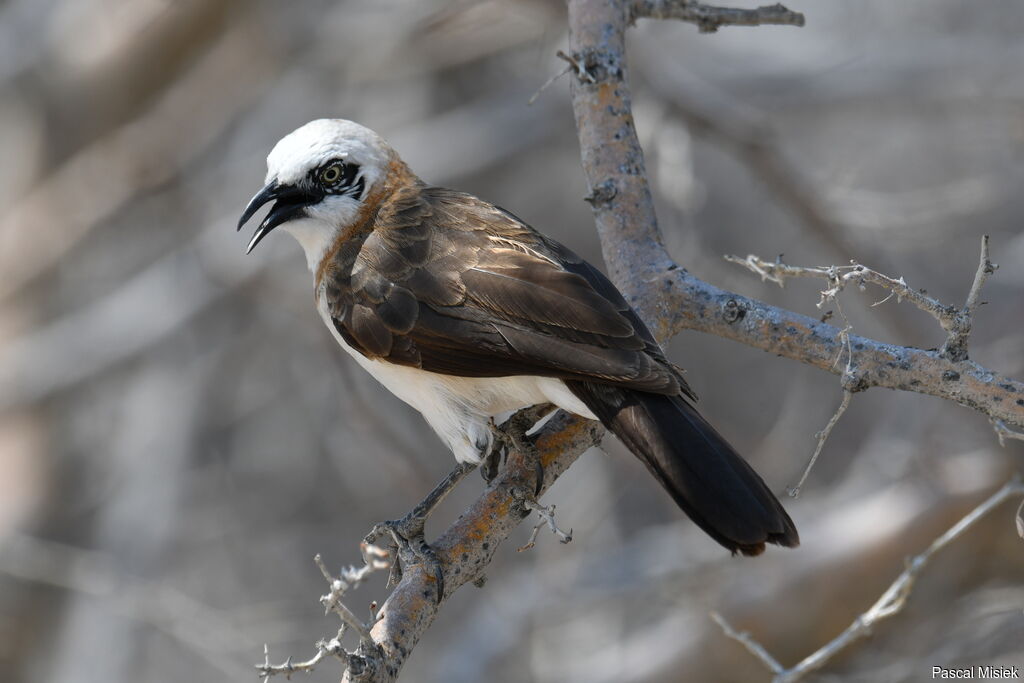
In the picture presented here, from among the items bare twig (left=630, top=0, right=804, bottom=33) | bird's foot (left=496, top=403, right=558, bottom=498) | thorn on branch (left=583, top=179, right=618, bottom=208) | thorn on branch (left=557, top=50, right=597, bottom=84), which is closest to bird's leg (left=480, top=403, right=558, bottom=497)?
bird's foot (left=496, top=403, right=558, bottom=498)

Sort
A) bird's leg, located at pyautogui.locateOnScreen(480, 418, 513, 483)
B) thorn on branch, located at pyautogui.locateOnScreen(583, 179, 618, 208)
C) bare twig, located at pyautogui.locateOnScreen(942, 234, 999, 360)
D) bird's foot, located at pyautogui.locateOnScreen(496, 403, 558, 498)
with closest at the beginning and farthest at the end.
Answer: bare twig, located at pyautogui.locateOnScreen(942, 234, 999, 360), bird's foot, located at pyautogui.locateOnScreen(496, 403, 558, 498), bird's leg, located at pyautogui.locateOnScreen(480, 418, 513, 483), thorn on branch, located at pyautogui.locateOnScreen(583, 179, 618, 208)

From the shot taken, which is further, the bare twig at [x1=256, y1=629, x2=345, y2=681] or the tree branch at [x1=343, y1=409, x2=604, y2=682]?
the tree branch at [x1=343, y1=409, x2=604, y2=682]

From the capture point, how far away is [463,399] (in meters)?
3.80

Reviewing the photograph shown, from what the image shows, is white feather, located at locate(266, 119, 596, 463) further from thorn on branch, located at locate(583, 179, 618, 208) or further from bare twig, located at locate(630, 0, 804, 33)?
bare twig, located at locate(630, 0, 804, 33)

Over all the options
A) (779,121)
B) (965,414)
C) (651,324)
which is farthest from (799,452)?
(651,324)

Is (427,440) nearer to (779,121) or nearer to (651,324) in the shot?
(779,121)

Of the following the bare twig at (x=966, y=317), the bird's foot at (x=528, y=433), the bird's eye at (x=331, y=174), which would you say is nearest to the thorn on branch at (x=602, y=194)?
the bird's foot at (x=528, y=433)

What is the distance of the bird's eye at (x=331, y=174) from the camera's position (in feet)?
14.1

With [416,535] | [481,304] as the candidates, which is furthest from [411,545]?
[481,304]

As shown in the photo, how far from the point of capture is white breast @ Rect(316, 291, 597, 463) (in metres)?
3.68

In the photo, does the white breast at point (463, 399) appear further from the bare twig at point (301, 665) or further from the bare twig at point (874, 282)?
the bare twig at point (301, 665)

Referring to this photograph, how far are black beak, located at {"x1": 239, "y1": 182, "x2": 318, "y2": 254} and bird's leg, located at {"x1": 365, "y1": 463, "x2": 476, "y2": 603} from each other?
3.93 feet

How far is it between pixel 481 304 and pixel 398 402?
5.33 metres

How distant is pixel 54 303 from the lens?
27.8 ft
